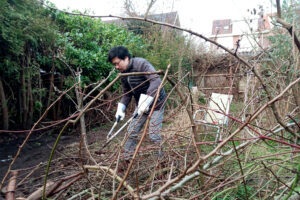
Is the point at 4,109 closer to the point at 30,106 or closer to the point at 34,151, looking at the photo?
the point at 30,106

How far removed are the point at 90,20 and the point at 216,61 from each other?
268 inches

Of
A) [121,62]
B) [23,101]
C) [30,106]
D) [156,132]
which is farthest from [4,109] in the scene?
[156,132]

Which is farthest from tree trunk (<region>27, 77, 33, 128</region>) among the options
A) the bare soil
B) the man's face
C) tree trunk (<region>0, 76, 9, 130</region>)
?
the man's face

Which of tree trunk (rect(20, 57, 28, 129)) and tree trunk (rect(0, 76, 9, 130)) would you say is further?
tree trunk (rect(20, 57, 28, 129))

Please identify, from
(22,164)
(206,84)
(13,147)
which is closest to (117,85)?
(13,147)

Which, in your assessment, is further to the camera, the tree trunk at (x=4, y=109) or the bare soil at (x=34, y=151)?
the tree trunk at (x=4, y=109)

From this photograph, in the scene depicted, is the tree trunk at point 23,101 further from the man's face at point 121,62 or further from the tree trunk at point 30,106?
the man's face at point 121,62

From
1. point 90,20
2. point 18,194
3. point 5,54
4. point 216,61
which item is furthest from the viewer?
point 216,61

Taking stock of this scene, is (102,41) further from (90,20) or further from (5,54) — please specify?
(5,54)

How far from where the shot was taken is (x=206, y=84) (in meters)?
11.6

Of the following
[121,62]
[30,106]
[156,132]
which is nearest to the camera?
[156,132]

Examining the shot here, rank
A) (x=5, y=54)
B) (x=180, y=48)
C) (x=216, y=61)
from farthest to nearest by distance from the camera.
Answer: (x=216, y=61) < (x=180, y=48) < (x=5, y=54)

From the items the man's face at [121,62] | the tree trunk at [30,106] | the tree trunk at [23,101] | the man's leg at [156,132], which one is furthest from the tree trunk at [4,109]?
the man's leg at [156,132]

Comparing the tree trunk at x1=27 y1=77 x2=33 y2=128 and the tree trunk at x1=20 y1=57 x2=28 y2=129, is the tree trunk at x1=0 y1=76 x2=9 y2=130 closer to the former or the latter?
the tree trunk at x1=20 y1=57 x2=28 y2=129
